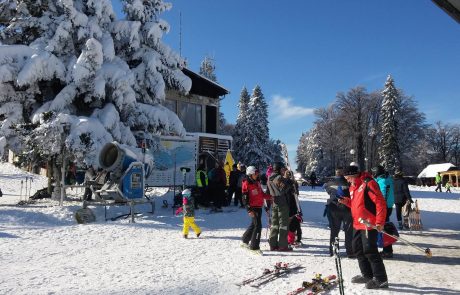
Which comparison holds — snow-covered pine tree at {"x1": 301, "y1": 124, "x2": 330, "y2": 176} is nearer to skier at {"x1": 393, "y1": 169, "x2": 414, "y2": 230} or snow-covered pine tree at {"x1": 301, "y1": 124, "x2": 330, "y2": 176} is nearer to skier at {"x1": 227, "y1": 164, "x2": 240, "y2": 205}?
skier at {"x1": 227, "y1": 164, "x2": 240, "y2": 205}

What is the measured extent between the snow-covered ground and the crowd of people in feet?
1.09

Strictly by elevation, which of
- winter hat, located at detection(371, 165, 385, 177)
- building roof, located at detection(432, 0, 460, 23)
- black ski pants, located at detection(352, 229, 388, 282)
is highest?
building roof, located at detection(432, 0, 460, 23)

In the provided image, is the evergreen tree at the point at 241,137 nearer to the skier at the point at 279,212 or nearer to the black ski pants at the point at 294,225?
the black ski pants at the point at 294,225

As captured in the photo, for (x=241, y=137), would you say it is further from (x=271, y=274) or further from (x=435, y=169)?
(x=271, y=274)

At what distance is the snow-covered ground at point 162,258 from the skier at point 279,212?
1.05 ft

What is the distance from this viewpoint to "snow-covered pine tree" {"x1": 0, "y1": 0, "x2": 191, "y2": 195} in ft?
42.4

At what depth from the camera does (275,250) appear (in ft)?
26.9

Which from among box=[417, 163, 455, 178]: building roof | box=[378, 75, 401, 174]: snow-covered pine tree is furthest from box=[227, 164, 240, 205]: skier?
box=[417, 163, 455, 178]: building roof

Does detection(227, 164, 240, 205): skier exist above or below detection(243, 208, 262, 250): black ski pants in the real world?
above

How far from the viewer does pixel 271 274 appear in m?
6.15

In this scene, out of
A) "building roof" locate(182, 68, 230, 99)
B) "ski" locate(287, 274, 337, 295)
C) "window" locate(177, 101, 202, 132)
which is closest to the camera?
"ski" locate(287, 274, 337, 295)

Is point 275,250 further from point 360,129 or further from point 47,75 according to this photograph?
point 360,129

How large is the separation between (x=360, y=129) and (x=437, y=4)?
48.6 metres

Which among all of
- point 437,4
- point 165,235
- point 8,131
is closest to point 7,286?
point 165,235
